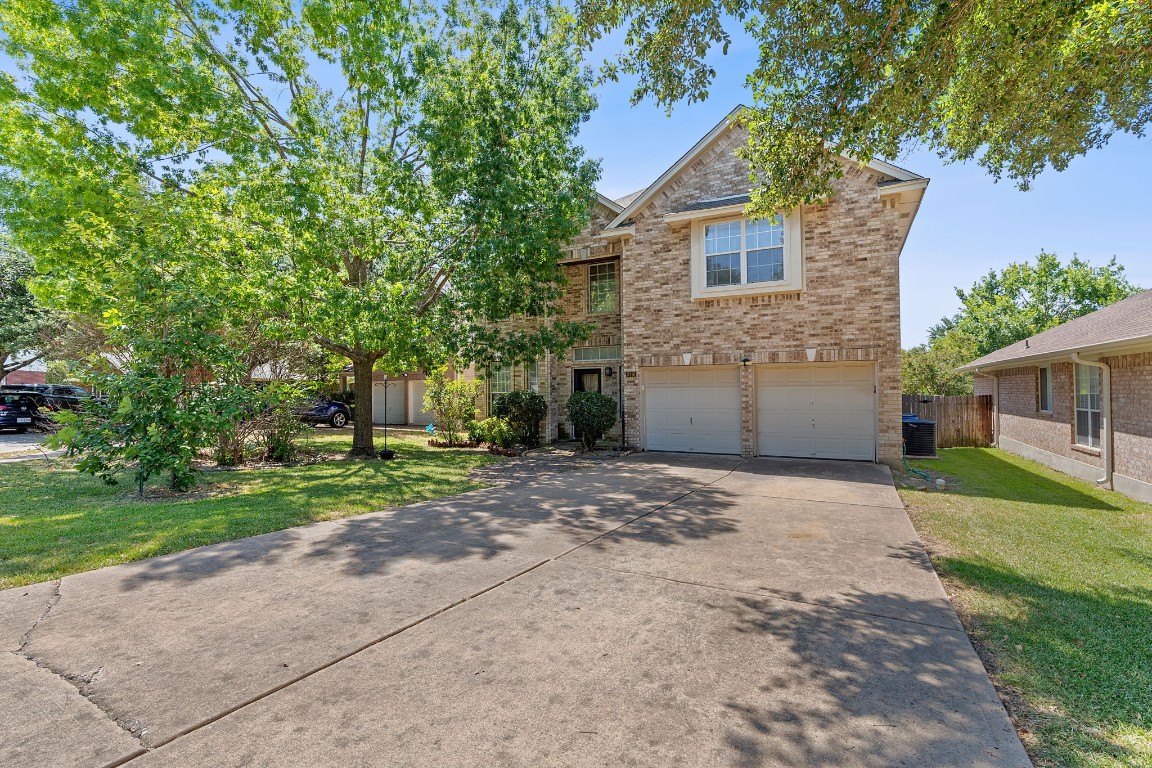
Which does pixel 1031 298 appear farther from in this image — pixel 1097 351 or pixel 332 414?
pixel 332 414

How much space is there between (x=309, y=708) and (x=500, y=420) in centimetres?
1276

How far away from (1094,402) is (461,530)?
13.4 metres

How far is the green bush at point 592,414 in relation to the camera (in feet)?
46.7

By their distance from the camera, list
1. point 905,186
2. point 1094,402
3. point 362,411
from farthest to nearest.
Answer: point 362,411
point 905,186
point 1094,402

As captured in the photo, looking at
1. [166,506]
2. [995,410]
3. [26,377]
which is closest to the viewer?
[166,506]

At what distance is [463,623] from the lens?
3.77 meters

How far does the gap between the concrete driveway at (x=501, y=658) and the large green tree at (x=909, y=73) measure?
18.3 ft

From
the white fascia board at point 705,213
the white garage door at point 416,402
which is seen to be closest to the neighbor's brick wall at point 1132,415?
the white fascia board at point 705,213

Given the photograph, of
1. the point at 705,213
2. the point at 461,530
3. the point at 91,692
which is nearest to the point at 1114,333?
the point at 705,213

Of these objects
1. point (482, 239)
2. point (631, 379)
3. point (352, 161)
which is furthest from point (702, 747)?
point (352, 161)

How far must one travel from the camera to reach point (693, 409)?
14.1 meters

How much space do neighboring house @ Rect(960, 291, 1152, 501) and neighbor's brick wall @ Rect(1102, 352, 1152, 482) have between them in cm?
2

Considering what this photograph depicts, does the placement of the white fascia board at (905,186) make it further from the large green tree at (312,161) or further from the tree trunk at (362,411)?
the tree trunk at (362,411)

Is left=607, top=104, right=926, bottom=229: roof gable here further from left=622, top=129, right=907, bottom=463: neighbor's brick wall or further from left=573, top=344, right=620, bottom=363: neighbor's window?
left=573, top=344, right=620, bottom=363: neighbor's window
